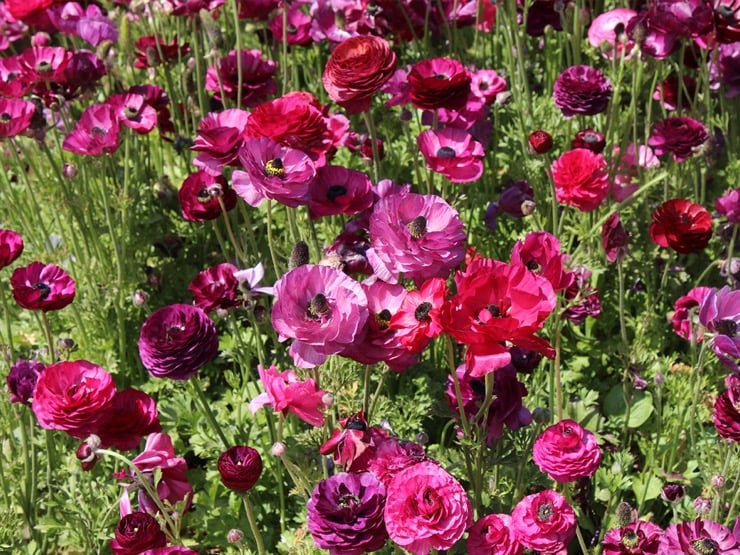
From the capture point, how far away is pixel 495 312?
5.09 feet

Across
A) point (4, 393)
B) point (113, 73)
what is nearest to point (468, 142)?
point (4, 393)

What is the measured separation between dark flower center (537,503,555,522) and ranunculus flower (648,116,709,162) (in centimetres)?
150

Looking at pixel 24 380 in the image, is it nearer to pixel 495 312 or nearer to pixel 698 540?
pixel 495 312

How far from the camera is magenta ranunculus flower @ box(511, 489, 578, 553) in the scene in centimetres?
158

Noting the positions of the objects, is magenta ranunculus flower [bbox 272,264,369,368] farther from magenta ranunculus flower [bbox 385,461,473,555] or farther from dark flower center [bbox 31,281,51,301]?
dark flower center [bbox 31,281,51,301]

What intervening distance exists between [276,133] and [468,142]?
0.60 m

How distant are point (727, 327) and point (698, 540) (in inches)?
17.6

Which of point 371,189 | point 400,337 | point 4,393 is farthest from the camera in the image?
point 4,393

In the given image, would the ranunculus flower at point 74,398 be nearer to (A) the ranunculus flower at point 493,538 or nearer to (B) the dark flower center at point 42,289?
(B) the dark flower center at point 42,289

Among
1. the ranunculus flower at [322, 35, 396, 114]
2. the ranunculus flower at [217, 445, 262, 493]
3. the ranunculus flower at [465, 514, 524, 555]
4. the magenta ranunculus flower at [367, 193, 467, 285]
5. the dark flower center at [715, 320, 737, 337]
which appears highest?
the ranunculus flower at [322, 35, 396, 114]

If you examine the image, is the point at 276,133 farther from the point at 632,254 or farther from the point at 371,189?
the point at 632,254

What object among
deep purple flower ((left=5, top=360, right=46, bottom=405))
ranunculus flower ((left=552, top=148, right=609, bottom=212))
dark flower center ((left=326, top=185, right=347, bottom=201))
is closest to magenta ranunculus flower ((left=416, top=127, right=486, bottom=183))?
ranunculus flower ((left=552, top=148, right=609, bottom=212))

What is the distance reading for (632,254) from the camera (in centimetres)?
297

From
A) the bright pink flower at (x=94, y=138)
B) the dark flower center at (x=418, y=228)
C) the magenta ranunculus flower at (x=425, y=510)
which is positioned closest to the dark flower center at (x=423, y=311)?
the dark flower center at (x=418, y=228)
